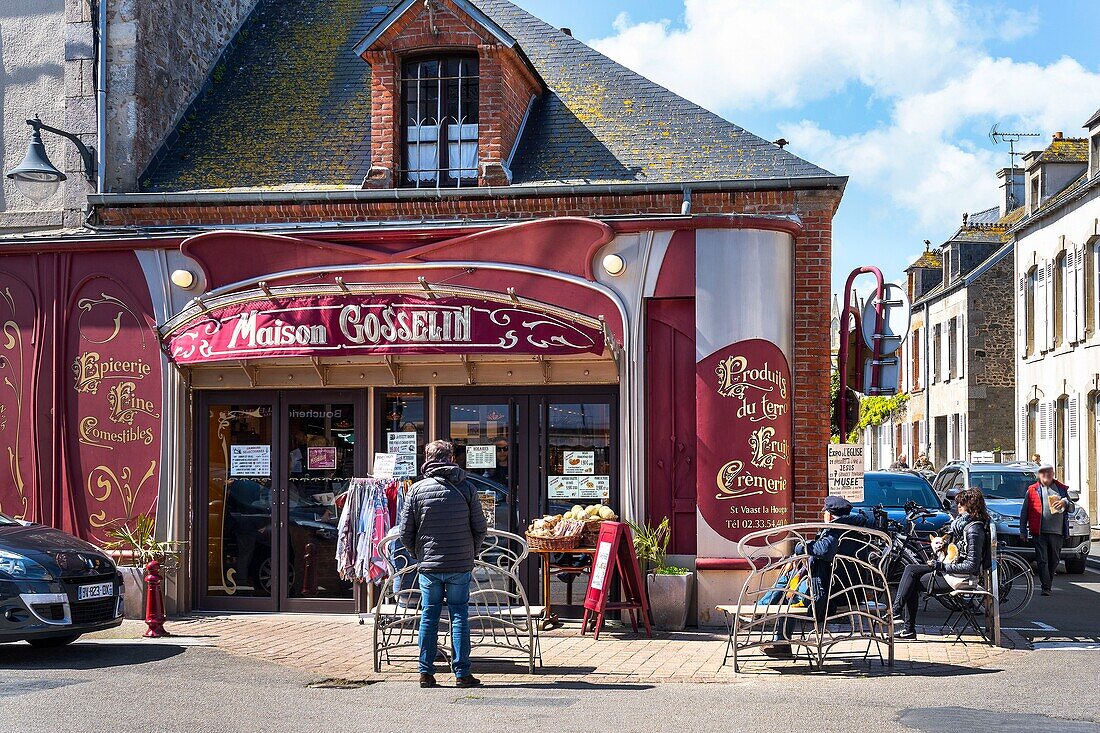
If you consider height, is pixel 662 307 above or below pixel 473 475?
above

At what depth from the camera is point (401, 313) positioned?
38.3ft

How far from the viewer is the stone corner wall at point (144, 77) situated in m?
14.0

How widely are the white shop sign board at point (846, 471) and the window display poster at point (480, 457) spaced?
11.0ft

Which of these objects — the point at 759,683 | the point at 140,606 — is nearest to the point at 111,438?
the point at 140,606

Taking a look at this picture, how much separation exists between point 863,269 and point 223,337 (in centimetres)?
658

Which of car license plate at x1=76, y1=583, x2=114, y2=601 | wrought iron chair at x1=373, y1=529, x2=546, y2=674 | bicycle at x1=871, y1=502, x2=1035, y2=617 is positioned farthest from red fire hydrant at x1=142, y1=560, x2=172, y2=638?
bicycle at x1=871, y1=502, x2=1035, y2=617

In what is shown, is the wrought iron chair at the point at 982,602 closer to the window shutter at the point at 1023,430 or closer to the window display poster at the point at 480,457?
the window display poster at the point at 480,457

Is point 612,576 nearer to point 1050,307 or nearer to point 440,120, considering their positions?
point 440,120

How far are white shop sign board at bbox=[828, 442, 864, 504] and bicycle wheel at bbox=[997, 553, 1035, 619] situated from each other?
2276mm

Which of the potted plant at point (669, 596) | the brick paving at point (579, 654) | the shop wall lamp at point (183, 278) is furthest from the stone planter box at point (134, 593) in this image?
the potted plant at point (669, 596)

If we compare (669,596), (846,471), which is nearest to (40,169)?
(669,596)

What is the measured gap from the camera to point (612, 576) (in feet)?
36.9

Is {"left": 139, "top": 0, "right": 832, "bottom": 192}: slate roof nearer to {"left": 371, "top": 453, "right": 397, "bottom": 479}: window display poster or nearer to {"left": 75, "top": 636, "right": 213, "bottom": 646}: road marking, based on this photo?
{"left": 371, "top": 453, "right": 397, "bottom": 479}: window display poster

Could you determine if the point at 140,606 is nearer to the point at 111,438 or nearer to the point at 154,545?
the point at 154,545
